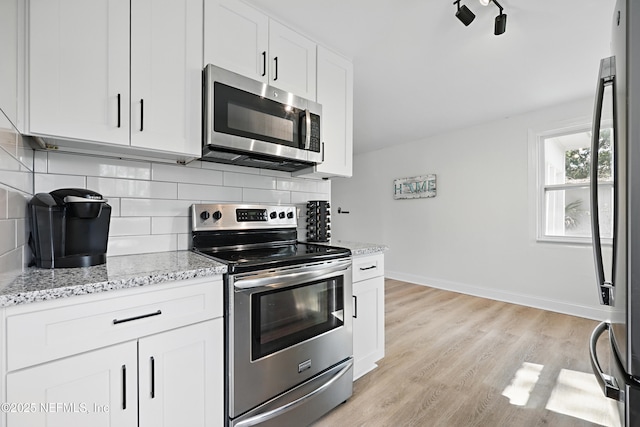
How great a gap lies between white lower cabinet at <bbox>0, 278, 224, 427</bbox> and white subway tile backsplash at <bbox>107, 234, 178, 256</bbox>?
25.2 inches

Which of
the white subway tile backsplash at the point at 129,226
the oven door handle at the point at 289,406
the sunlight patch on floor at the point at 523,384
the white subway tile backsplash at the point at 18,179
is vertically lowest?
the sunlight patch on floor at the point at 523,384

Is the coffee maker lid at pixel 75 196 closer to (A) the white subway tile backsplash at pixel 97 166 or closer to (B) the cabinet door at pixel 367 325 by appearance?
(A) the white subway tile backsplash at pixel 97 166

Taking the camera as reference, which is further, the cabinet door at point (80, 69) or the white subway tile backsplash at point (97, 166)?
the white subway tile backsplash at point (97, 166)

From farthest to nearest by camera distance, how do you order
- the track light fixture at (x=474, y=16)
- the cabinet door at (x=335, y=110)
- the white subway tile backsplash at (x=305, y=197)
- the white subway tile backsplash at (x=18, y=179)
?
the white subway tile backsplash at (x=305, y=197)
the cabinet door at (x=335, y=110)
the track light fixture at (x=474, y=16)
the white subway tile backsplash at (x=18, y=179)

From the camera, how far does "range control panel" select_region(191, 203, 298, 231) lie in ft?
5.91

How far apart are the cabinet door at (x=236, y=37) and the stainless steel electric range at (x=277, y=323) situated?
2.82 feet

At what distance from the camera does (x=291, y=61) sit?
1.99 m

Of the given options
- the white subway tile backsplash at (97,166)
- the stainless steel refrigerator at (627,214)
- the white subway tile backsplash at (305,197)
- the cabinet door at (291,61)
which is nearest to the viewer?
the stainless steel refrigerator at (627,214)

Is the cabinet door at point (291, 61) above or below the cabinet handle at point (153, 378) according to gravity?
above

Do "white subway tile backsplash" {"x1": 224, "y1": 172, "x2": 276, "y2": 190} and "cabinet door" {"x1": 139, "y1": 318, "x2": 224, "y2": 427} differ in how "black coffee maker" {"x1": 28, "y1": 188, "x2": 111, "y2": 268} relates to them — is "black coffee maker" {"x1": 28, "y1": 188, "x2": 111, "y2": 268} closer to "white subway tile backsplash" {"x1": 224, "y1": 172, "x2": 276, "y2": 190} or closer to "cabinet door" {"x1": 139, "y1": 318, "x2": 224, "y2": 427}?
"cabinet door" {"x1": 139, "y1": 318, "x2": 224, "y2": 427}

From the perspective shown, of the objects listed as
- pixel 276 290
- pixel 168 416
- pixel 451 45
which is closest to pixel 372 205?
pixel 451 45

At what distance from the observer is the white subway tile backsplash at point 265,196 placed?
2.11 meters

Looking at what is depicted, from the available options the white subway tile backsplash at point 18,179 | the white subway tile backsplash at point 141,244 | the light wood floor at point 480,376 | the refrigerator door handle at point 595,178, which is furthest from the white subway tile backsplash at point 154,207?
the refrigerator door handle at point 595,178

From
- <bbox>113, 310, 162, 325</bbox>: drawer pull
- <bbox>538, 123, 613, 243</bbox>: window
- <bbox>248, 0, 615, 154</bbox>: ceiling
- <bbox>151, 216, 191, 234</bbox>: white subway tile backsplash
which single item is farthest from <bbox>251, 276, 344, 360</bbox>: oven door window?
<bbox>538, 123, 613, 243</bbox>: window
